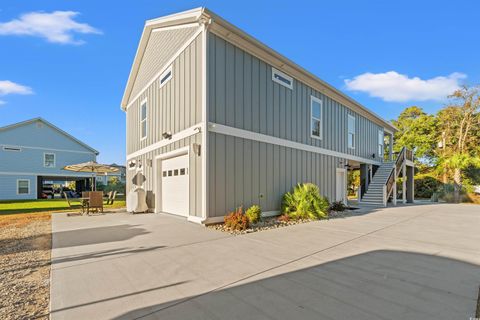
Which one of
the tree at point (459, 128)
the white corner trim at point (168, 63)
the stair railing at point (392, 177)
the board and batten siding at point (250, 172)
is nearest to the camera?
the board and batten siding at point (250, 172)

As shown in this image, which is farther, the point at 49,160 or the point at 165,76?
the point at 49,160

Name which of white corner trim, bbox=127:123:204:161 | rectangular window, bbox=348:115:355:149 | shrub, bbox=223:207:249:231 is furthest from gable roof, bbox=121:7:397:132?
shrub, bbox=223:207:249:231

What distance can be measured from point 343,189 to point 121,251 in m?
12.5

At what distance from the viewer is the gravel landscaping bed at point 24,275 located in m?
2.81

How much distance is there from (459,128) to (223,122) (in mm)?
25227

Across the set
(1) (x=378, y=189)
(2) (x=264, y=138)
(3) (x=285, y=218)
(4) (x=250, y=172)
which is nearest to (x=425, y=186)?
(1) (x=378, y=189)

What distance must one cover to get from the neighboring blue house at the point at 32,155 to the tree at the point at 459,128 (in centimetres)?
3599

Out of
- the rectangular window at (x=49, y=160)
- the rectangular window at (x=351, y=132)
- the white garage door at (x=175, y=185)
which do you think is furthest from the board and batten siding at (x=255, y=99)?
the rectangular window at (x=49, y=160)

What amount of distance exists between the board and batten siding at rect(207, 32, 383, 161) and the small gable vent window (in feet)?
10.2

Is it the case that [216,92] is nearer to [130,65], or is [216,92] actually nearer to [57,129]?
[130,65]

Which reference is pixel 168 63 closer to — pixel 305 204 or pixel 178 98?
pixel 178 98

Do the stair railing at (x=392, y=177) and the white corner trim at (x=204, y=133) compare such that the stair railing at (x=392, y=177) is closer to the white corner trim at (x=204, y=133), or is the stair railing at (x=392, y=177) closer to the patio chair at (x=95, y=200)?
the white corner trim at (x=204, y=133)

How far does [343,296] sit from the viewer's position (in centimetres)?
301

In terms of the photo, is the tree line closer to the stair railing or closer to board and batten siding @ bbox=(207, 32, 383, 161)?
the stair railing
